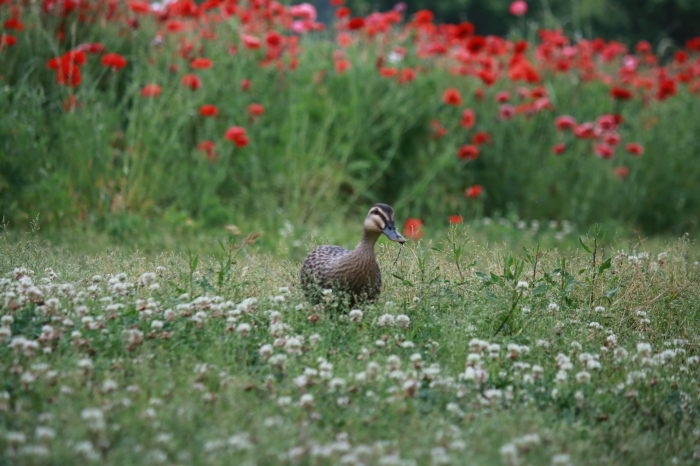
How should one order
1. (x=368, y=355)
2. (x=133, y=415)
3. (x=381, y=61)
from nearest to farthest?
(x=133, y=415)
(x=368, y=355)
(x=381, y=61)

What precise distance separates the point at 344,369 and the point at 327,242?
1456 mm

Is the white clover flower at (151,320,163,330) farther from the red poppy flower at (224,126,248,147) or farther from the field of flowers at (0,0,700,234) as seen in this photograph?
the red poppy flower at (224,126,248,147)

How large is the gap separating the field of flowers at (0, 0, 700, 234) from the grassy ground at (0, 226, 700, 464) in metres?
2.22

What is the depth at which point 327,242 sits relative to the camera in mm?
4352

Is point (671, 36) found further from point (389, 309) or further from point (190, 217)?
point (389, 309)

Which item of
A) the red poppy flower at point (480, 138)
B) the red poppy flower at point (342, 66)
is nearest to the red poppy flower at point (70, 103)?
the red poppy flower at point (342, 66)

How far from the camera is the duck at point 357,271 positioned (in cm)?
354

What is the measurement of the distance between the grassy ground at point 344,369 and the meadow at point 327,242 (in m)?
0.01

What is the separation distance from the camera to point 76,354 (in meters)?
2.79

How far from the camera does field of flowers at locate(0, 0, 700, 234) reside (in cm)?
609

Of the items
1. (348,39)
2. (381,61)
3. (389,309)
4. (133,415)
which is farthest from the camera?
(348,39)

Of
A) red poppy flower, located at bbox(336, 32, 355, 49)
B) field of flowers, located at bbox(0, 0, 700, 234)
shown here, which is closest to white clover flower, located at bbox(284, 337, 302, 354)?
field of flowers, located at bbox(0, 0, 700, 234)

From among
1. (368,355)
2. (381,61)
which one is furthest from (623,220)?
(368,355)

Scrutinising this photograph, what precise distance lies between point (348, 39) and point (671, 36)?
60.1 ft
